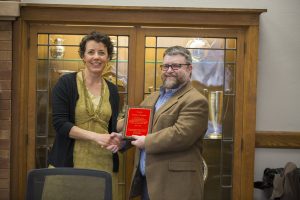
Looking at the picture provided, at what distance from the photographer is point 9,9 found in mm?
3145

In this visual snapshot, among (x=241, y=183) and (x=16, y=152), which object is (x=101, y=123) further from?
(x=241, y=183)

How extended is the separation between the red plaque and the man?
0.05m

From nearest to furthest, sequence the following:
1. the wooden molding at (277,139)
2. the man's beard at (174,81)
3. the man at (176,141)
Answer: the man at (176,141) → the man's beard at (174,81) → the wooden molding at (277,139)

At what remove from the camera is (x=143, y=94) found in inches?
133

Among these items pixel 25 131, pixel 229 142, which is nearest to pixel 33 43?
pixel 25 131

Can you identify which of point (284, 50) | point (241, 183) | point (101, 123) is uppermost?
point (284, 50)

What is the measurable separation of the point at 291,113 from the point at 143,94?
1254 millimetres

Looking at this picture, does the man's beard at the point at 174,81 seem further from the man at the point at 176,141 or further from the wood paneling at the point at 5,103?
the wood paneling at the point at 5,103

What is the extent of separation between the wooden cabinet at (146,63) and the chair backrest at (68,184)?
1.55 metres

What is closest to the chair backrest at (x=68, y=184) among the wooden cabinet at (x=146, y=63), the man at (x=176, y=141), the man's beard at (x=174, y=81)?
the man at (x=176, y=141)

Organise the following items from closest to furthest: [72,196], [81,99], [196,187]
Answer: [72,196], [196,187], [81,99]

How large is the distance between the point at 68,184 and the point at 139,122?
71 centimetres

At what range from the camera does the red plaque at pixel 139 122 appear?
2359mm

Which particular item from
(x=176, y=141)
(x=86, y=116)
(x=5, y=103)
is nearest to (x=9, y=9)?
(x=5, y=103)
